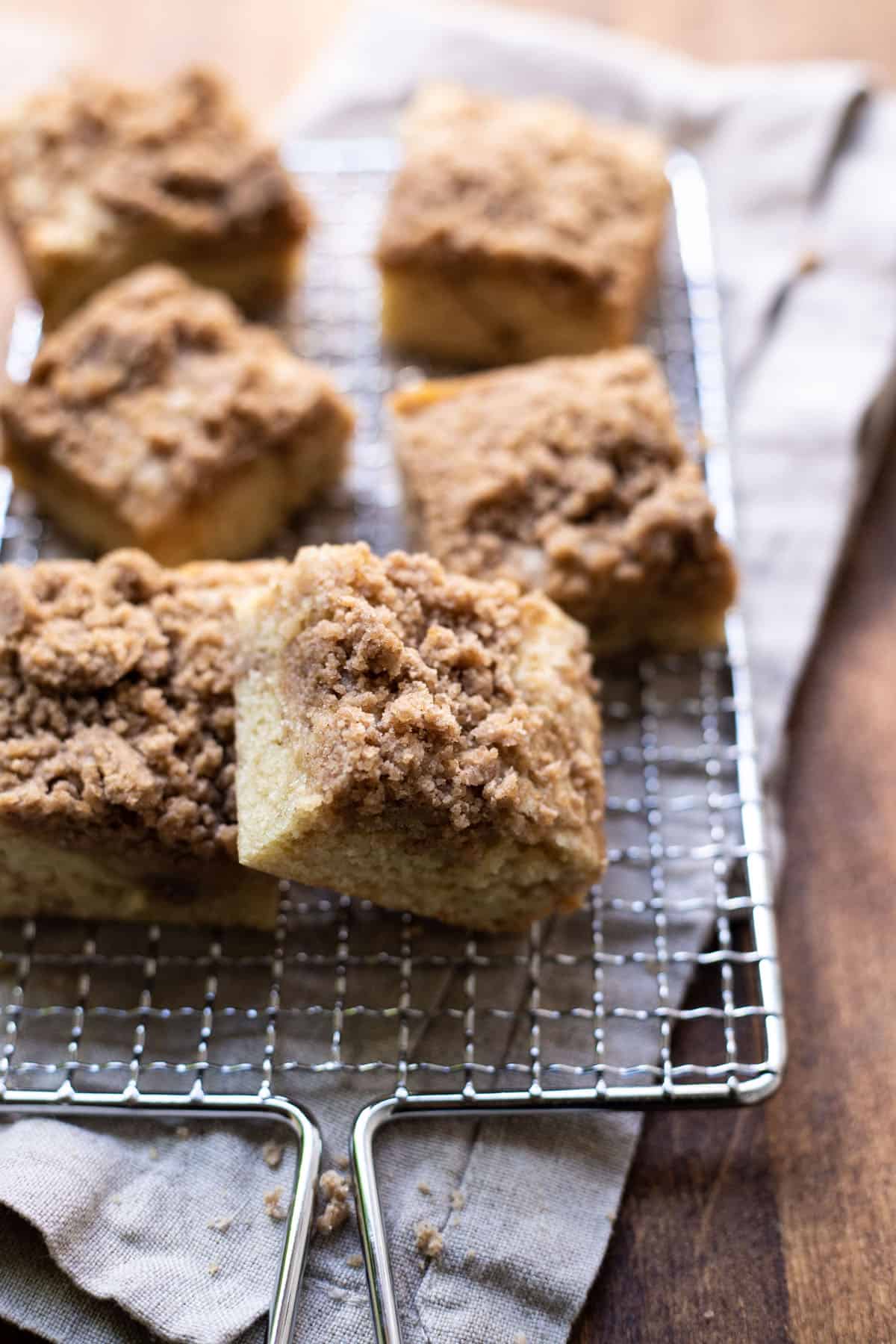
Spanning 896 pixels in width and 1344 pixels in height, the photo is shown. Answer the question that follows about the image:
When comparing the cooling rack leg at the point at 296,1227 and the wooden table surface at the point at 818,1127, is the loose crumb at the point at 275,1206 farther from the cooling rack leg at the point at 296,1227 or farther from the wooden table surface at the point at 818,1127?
the wooden table surface at the point at 818,1127

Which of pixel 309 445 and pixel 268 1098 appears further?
pixel 309 445

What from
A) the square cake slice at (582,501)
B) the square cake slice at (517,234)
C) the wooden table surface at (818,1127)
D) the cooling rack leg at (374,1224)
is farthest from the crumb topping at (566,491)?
the cooling rack leg at (374,1224)

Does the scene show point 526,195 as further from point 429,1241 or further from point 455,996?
point 429,1241

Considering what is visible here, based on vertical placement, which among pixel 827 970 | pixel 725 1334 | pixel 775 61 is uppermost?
pixel 775 61

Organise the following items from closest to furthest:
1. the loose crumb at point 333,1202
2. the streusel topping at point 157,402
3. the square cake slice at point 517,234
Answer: the loose crumb at point 333,1202
the streusel topping at point 157,402
the square cake slice at point 517,234

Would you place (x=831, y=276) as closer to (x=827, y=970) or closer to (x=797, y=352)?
(x=797, y=352)

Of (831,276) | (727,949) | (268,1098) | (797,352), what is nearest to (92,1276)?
(268,1098)

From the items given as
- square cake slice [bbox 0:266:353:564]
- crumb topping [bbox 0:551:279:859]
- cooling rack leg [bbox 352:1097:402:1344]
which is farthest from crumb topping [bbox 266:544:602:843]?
square cake slice [bbox 0:266:353:564]

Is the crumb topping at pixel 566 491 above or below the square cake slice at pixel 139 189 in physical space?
below
